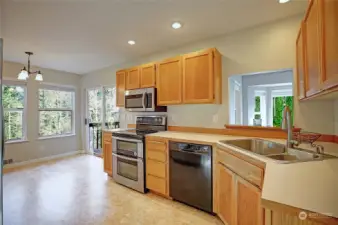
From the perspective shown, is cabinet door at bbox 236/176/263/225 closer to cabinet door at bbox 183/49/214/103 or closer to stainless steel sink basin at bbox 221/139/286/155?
stainless steel sink basin at bbox 221/139/286/155

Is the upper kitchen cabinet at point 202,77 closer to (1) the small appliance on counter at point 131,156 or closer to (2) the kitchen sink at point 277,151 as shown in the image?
(2) the kitchen sink at point 277,151

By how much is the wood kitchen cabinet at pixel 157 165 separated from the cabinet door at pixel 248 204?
1271mm

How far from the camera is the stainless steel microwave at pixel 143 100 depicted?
3.69 meters

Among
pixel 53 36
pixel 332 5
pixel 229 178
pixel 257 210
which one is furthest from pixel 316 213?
pixel 53 36

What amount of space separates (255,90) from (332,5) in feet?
9.24

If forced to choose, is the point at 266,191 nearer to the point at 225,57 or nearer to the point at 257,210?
the point at 257,210

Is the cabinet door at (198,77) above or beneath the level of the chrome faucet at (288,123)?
above

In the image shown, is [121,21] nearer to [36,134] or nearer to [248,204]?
[248,204]

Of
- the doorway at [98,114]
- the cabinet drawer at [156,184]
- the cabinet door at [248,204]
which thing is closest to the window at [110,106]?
the doorway at [98,114]

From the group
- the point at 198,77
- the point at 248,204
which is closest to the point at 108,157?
the point at 198,77

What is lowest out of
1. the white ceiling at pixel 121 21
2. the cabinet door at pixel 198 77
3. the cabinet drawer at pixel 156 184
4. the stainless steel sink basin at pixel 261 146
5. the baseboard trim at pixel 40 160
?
the baseboard trim at pixel 40 160

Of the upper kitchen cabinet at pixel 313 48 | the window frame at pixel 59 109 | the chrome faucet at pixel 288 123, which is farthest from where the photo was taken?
the window frame at pixel 59 109

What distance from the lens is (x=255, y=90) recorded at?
Result: 3.92 metres

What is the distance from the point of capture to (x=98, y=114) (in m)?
6.05
